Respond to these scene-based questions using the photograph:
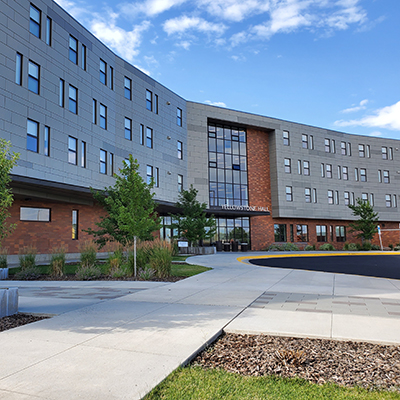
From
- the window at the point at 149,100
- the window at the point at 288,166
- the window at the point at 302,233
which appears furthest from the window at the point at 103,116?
the window at the point at 302,233

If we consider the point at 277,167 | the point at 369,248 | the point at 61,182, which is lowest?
the point at 369,248

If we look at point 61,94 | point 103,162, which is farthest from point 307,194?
point 61,94

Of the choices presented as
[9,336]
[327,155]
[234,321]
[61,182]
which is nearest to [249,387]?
[234,321]

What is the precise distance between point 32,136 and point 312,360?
62.0ft

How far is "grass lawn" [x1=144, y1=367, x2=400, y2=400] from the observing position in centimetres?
336

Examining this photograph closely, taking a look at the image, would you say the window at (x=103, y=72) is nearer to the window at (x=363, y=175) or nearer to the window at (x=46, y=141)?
the window at (x=46, y=141)

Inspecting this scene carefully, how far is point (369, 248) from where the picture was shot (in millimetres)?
37438

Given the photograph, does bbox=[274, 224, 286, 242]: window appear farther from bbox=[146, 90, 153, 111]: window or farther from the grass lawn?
the grass lawn

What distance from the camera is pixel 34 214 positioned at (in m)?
22.0

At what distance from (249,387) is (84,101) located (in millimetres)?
22689

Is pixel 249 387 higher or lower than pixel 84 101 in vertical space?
lower

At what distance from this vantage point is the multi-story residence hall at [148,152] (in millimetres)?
19328

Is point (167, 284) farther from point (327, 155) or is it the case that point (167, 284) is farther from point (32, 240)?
point (327, 155)

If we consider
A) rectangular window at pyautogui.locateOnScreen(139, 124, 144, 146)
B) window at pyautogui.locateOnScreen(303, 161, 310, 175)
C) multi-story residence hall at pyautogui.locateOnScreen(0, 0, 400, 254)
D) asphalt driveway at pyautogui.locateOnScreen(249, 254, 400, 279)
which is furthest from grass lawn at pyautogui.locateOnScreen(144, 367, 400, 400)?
window at pyautogui.locateOnScreen(303, 161, 310, 175)
